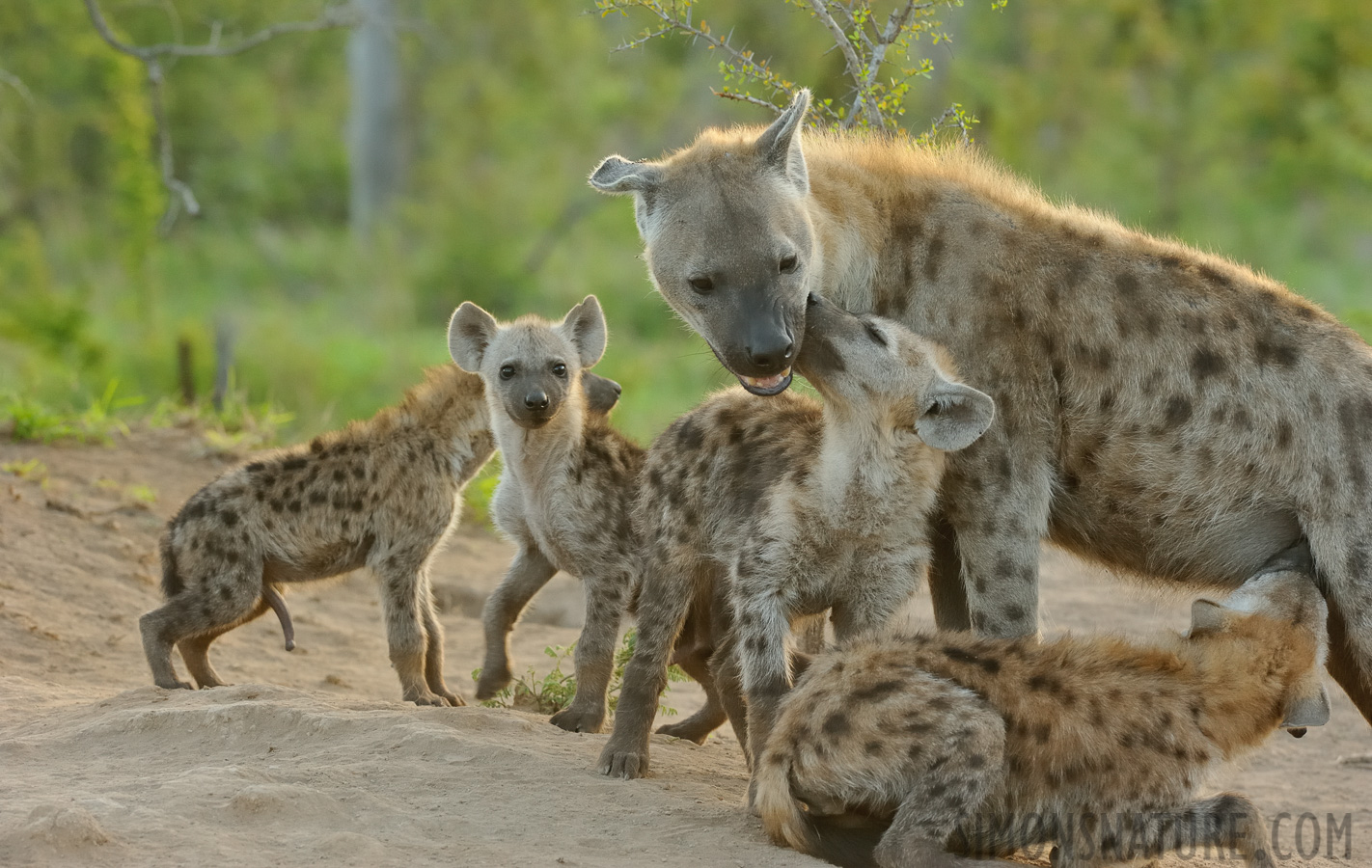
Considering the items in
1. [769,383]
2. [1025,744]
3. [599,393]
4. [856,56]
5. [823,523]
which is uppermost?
[856,56]

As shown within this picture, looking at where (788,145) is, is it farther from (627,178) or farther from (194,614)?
(194,614)

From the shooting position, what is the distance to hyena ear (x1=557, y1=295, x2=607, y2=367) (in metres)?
5.36

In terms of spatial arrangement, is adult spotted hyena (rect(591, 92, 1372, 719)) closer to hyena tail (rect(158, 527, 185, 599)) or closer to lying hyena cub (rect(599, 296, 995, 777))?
lying hyena cub (rect(599, 296, 995, 777))

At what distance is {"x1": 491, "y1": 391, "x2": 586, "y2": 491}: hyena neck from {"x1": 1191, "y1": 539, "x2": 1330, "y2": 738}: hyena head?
6.86 feet

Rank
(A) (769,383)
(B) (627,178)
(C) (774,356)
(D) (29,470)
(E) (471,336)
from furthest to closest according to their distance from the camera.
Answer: (D) (29,470)
(E) (471,336)
(B) (627,178)
(A) (769,383)
(C) (774,356)

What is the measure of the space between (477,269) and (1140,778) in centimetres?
1307

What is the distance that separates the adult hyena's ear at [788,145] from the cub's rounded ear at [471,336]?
1433 millimetres

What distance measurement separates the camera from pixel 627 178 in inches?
168

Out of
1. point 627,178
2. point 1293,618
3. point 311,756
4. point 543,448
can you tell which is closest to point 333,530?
point 543,448

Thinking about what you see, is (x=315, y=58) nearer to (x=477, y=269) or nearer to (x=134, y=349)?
(x=477, y=269)

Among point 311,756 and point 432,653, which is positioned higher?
point 432,653

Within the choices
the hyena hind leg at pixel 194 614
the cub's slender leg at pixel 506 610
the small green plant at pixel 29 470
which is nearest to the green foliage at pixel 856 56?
the cub's slender leg at pixel 506 610

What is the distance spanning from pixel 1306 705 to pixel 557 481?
2368 millimetres

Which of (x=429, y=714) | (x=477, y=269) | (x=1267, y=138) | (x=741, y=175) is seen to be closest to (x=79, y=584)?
(x=429, y=714)
